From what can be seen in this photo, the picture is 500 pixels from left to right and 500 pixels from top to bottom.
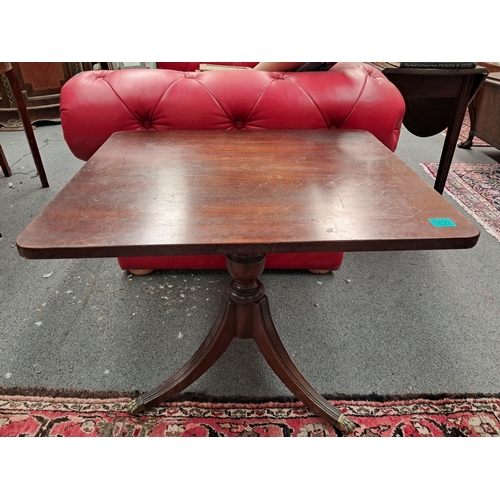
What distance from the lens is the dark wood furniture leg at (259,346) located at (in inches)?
35.1

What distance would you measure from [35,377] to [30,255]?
66 cm

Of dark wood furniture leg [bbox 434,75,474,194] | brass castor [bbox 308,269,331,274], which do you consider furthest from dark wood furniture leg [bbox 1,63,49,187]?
dark wood furniture leg [bbox 434,75,474,194]

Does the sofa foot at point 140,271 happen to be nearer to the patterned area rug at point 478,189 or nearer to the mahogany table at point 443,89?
the mahogany table at point 443,89

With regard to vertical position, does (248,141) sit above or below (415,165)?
above

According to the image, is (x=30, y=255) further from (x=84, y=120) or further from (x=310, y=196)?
(x=84, y=120)

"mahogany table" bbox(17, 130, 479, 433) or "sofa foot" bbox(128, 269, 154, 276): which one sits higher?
"mahogany table" bbox(17, 130, 479, 433)

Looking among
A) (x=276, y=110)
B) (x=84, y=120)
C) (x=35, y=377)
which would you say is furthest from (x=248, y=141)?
(x=35, y=377)

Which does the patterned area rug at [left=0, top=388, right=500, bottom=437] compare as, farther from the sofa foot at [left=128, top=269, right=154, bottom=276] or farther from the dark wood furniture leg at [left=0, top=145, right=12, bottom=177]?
the dark wood furniture leg at [left=0, top=145, right=12, bottom=177]

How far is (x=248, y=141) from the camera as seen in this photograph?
926mm

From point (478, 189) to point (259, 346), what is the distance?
1849 millimetres

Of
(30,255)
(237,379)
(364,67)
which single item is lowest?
(237,379)

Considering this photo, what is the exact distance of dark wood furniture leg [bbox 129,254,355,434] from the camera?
892 millimetres

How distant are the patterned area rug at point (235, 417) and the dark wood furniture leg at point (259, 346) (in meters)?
0.04

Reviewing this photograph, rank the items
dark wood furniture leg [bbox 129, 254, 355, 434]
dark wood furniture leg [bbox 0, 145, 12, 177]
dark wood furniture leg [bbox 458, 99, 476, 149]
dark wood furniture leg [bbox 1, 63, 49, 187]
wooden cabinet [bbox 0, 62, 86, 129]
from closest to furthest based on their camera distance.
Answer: dark wood furniture leg [bbox 129, 254, 355, 434]
dark wood furniture leg [bbox 1, 63, 49, 187]
dark wood furniture leg [bbox 0, 145, 12, 177]
dark wood furniture leg [bbox 458, 99, 476, 149]
wooden cabinet [bbox 0, 62, 86, 129]
